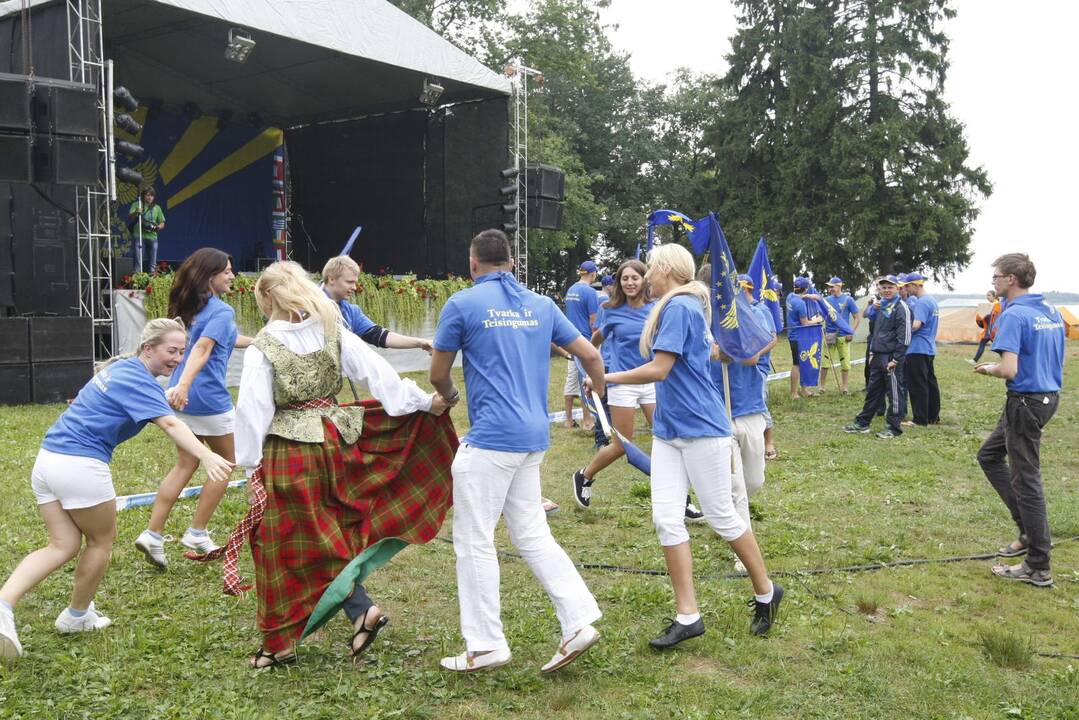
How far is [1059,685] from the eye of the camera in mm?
3707

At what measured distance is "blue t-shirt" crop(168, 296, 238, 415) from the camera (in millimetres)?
5105

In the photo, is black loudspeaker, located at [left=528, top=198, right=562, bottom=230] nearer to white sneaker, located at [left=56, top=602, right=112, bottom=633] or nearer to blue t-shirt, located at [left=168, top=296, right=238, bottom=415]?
blue t-shirt, located at [left=168, top=296, right=238, bottom=415]

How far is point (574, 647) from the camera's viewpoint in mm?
3711

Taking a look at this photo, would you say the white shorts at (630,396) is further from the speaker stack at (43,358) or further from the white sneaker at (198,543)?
the speaker stack at (43,358)

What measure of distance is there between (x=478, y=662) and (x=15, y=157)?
9.85 m

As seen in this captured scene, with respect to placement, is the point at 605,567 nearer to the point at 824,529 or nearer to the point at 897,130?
the point at 824,529

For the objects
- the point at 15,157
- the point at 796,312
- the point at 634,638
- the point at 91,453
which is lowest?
the point at 634,638

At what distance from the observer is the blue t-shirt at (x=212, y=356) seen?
511 cm

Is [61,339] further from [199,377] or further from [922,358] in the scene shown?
[922,358]

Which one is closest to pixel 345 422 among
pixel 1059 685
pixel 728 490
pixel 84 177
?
pixel 728 490

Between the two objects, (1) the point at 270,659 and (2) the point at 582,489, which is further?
(2) the point at 582,489

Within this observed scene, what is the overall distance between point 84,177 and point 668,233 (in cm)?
3111

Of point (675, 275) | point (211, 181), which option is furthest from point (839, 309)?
point (211, 181)

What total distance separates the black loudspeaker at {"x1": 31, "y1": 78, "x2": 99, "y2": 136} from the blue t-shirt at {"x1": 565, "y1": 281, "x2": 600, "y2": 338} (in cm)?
643
